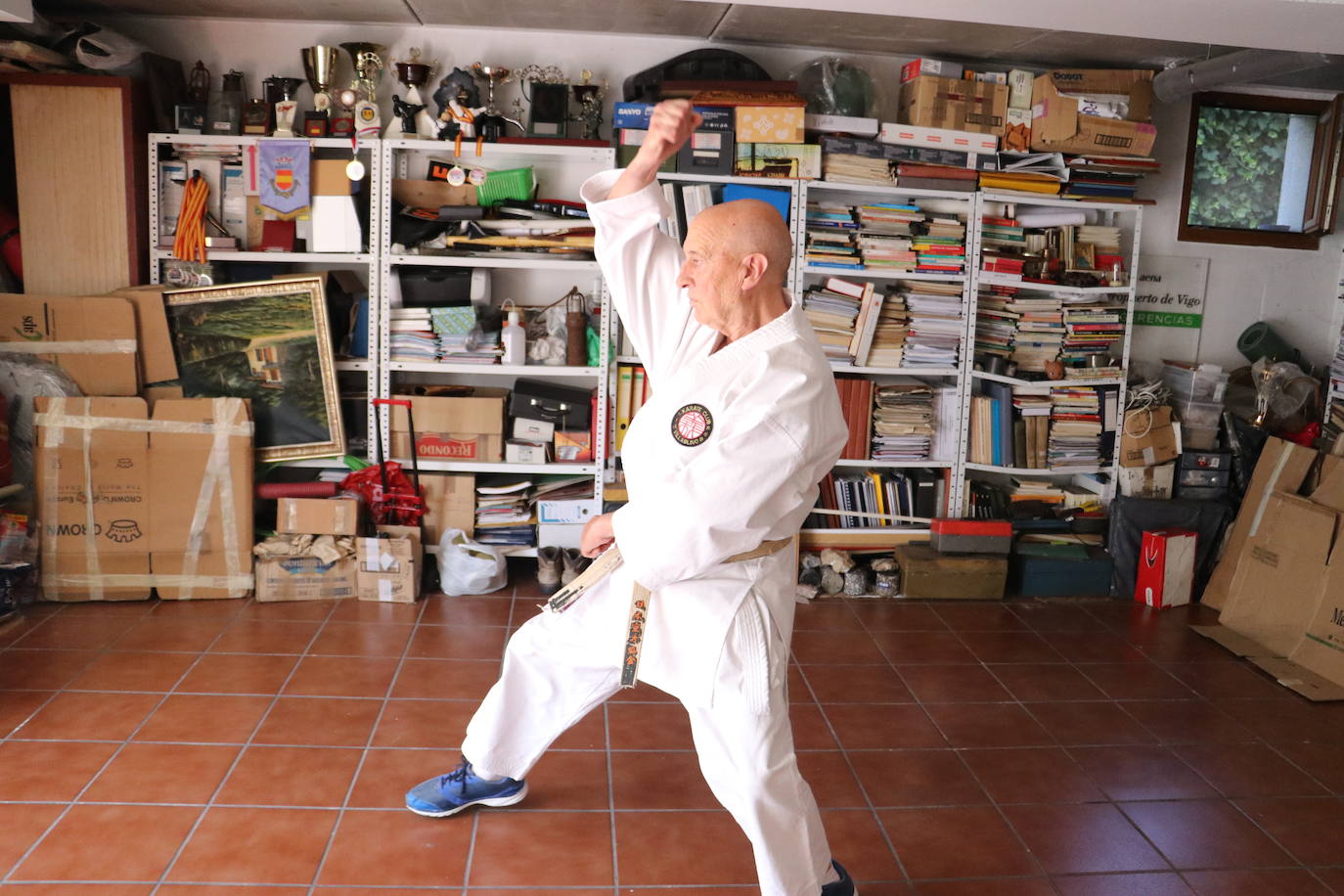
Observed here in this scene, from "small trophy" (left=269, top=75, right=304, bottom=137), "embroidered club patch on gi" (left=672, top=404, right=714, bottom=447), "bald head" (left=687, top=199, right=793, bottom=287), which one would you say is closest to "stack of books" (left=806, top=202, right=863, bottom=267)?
"small trophy" (left=269, top=75, right=304, bottom=137)

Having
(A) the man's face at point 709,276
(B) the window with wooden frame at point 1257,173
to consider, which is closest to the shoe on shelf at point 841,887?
(A) the man's face at point 709,276

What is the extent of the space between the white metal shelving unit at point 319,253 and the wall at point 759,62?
0.39m

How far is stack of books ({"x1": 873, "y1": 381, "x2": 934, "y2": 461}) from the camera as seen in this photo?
5.01 metres

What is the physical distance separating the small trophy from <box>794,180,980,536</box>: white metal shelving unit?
7.15ft

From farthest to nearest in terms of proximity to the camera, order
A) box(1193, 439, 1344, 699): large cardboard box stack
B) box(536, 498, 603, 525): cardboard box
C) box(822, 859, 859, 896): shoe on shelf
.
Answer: box(536, 498, 603, 525): cardboard box → box(1193, 439, 1344, 699): large cardboard box stack → box(822, 859, 859, 896): shoe on shelf

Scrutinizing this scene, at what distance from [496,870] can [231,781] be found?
2.76ft

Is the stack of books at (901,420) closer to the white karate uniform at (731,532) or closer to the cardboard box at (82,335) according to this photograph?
the white karate uniform at (731,532)

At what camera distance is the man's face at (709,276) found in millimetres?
2234

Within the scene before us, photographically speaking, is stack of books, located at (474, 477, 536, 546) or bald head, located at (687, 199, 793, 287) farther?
stack of books, located at (474, 477, 536, 546)

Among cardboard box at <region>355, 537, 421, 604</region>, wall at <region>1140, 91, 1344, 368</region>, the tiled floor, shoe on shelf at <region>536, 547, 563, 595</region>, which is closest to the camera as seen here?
the tiled floor

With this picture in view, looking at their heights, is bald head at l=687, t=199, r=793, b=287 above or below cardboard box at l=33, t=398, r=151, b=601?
above

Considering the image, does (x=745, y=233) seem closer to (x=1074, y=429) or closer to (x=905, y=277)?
(x=905, y=277)

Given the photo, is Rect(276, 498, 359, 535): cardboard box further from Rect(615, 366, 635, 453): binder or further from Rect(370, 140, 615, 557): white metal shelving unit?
Rect(615, 366, 635, 453): binder

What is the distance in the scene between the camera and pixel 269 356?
15.1 ft
